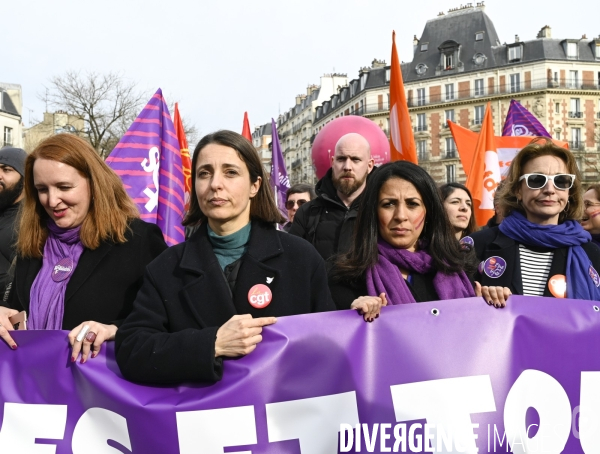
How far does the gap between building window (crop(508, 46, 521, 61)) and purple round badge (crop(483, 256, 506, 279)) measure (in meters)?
68.3

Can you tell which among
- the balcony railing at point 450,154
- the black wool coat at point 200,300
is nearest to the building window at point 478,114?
the balcony railing at point 450,154

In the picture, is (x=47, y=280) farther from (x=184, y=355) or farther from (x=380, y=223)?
(x=380, y=223)

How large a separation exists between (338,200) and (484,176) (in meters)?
4.02

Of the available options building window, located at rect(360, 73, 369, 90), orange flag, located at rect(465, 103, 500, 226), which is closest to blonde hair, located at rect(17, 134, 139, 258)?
orange flag, located at rect(465, 103, 500, 226)

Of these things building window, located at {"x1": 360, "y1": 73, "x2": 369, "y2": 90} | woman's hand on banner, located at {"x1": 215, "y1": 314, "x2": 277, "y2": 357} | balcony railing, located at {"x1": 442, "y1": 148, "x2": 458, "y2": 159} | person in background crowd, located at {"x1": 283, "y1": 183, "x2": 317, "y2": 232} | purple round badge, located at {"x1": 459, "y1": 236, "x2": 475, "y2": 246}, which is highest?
building window, located at {"x1": 360, "y1": 73, "x2": 369, "y2": 90}

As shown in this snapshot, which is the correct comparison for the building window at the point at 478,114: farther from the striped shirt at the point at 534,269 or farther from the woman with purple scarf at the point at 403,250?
the woman with purple scarf at the point at 403,250

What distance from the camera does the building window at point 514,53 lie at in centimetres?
6688

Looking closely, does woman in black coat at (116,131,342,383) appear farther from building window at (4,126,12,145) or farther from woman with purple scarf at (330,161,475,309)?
building window at (4,126,12,145)

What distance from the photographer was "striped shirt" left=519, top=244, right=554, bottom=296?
137 inches

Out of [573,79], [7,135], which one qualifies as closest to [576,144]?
[573,79]

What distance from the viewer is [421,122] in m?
70.6

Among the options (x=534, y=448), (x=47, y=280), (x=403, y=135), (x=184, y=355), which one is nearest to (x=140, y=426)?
(x=184, y=355)

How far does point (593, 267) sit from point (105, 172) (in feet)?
8.23

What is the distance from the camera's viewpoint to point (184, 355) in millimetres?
2602
